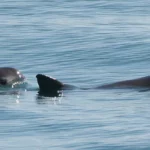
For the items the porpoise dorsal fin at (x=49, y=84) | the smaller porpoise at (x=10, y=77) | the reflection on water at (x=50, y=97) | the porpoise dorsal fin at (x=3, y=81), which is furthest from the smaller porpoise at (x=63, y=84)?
the porpoise dorsal fin at (x=3, y=81)

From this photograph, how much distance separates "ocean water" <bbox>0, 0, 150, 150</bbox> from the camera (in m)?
13.8

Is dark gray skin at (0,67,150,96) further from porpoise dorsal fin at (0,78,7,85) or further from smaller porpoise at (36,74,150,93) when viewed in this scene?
porpoise dorsal fin at (0,78,7,85)

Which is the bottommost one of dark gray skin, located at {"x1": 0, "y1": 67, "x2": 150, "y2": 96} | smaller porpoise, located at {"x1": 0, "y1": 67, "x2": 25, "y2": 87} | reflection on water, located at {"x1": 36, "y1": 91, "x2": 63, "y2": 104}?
reflection on water, located at {"x1": 36, "y1": 91, "x2": 63, "y2": 104}

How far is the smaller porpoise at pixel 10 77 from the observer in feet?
62.3

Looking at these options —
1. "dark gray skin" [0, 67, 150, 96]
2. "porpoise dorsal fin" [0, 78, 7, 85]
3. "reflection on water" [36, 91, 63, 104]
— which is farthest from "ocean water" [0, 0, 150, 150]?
"porpoise dorsal fin" [0, 78, 7, 85]

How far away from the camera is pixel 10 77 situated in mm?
18969

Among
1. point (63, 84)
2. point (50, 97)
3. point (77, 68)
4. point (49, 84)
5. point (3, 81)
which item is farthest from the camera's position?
point (77, 68)

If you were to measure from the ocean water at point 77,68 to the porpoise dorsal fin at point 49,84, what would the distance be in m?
0.23

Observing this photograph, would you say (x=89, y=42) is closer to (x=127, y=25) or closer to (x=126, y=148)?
(x=127, y=25)

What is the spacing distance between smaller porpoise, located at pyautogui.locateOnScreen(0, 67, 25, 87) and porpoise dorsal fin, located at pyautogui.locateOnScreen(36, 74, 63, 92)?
0.95 metres

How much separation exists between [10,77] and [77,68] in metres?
2.05

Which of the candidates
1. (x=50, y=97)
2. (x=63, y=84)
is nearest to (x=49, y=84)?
(x=63, y=84)

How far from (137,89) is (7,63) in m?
4.58

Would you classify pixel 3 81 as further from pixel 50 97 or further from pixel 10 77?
pixel 50 97
